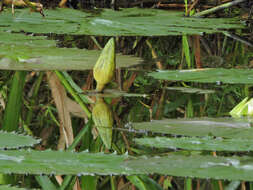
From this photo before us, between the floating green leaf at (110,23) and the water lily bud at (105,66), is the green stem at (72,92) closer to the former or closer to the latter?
the water lily bud at (105,66)

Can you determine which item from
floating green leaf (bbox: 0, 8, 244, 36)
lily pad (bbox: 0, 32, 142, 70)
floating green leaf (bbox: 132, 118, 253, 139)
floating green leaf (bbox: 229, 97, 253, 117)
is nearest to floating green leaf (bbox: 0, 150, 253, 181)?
floating green leaf (bbox: 132, 118, 253, 139)

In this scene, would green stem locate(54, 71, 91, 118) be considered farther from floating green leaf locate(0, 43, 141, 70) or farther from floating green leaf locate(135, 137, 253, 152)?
floating green leaf locate(135, 137, 253, 152)

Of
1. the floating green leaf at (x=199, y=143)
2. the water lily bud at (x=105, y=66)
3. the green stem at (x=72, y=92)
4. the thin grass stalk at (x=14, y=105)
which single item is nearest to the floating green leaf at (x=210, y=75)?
the water lily bud at (x=105, y=66)

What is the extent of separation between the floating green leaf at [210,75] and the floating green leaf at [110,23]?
51 cm

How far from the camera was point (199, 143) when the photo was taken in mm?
943

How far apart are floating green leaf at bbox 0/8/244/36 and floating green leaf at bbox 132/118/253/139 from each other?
3.25 feet

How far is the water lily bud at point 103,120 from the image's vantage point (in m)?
1.08

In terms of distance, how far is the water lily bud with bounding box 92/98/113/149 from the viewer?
A: 1084 millimetres

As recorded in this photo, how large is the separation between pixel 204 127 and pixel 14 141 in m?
0.41

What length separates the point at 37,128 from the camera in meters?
1.27

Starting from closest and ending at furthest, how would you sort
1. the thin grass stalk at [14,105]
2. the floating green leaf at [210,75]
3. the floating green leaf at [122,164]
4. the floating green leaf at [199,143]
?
the floating green leaf at [122,164] → the floating green leaf at [199,143] → the thin grass stalk at [14,105] → the floating green leaf at [210,75]

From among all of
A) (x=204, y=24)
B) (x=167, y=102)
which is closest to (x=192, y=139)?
(x=167, y=102)

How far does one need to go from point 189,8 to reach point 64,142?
1.80m

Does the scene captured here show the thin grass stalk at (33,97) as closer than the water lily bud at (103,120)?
No
